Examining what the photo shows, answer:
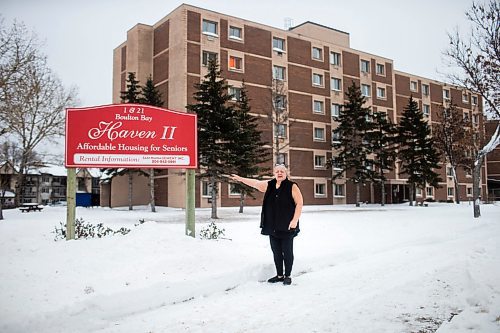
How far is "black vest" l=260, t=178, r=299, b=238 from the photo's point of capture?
21.9 ft

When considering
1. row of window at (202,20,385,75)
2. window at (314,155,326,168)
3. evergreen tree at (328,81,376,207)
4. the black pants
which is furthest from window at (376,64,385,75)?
the black pants

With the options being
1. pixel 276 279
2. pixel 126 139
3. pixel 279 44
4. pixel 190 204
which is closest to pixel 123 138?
pixel 126 139

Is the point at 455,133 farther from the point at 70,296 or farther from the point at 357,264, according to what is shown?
the point at 70,296

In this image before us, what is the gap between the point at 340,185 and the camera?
141ft

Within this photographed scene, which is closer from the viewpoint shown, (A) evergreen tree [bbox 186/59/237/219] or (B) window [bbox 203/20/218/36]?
(A) evergreen tree [bbox 186/59/237/219]

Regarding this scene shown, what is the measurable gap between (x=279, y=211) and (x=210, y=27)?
32382 mm

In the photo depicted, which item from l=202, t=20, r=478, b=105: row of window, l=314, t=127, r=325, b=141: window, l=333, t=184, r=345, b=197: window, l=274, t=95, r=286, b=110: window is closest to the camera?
l=274, t=95, r=286, b=110: window

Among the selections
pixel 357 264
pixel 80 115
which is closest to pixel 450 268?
pixel 357 264

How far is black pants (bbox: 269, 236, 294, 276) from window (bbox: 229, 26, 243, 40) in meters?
32.7

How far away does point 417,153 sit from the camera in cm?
3894

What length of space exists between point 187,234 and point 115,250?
7.44 feet

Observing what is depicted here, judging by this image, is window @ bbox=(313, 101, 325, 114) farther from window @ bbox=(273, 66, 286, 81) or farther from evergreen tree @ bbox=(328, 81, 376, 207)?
window @ bbox=(273, 66, 286, 81)

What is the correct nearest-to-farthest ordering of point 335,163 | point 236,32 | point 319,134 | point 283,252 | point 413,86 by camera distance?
point 283,252 < point 236,32 < point 335,163 < point 319,134 < point 413,86

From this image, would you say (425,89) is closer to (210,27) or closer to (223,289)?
(210,27)
